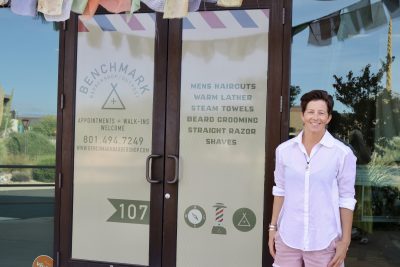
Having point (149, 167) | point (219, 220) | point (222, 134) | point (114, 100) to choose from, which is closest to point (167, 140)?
point (149, 167)

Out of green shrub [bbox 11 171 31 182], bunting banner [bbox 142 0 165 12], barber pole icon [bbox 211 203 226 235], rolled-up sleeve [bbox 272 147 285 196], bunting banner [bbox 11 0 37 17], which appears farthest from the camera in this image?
green shrub [bbox 11 171 31 182]

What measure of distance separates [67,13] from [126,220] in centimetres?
161

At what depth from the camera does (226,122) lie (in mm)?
3777

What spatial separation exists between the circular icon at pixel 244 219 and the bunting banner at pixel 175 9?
1462 millimetres

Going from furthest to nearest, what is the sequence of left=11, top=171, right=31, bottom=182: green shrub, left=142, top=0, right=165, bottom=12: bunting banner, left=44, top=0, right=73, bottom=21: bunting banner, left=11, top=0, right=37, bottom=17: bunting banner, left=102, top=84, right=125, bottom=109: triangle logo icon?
left=11, top=171, right=31, bottom=182: green shrub → left=102, top=84, right=125, bottom=109: triangle logo icon → left=11, top=0, right=37, bottom=17: bunting banner → left=44, top=0, right=73, bottom=21: bunting banner → left=142, top=0, right=165, bottom=12: bunting banner

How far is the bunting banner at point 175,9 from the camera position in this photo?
3.31 meters

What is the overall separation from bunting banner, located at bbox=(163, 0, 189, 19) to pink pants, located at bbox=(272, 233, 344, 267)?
60.0 inches

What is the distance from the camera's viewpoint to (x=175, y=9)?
333 cm

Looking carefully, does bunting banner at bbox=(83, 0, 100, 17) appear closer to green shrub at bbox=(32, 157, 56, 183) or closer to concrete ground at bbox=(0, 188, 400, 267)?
green shrub at bbox=(32, 157, 56, 183)

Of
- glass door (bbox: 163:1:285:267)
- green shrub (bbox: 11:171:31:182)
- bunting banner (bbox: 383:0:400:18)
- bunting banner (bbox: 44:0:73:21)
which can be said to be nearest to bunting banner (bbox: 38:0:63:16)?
bunting banner (bbox: 44:0:73:21)

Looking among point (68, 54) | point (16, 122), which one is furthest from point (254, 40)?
point (16, 122)

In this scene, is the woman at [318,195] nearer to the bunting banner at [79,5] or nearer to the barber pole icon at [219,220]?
the barber pole icon at [219,220]

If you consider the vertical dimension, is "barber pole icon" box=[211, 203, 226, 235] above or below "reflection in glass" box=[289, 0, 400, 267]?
below

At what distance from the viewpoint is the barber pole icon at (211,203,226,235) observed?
378cm
